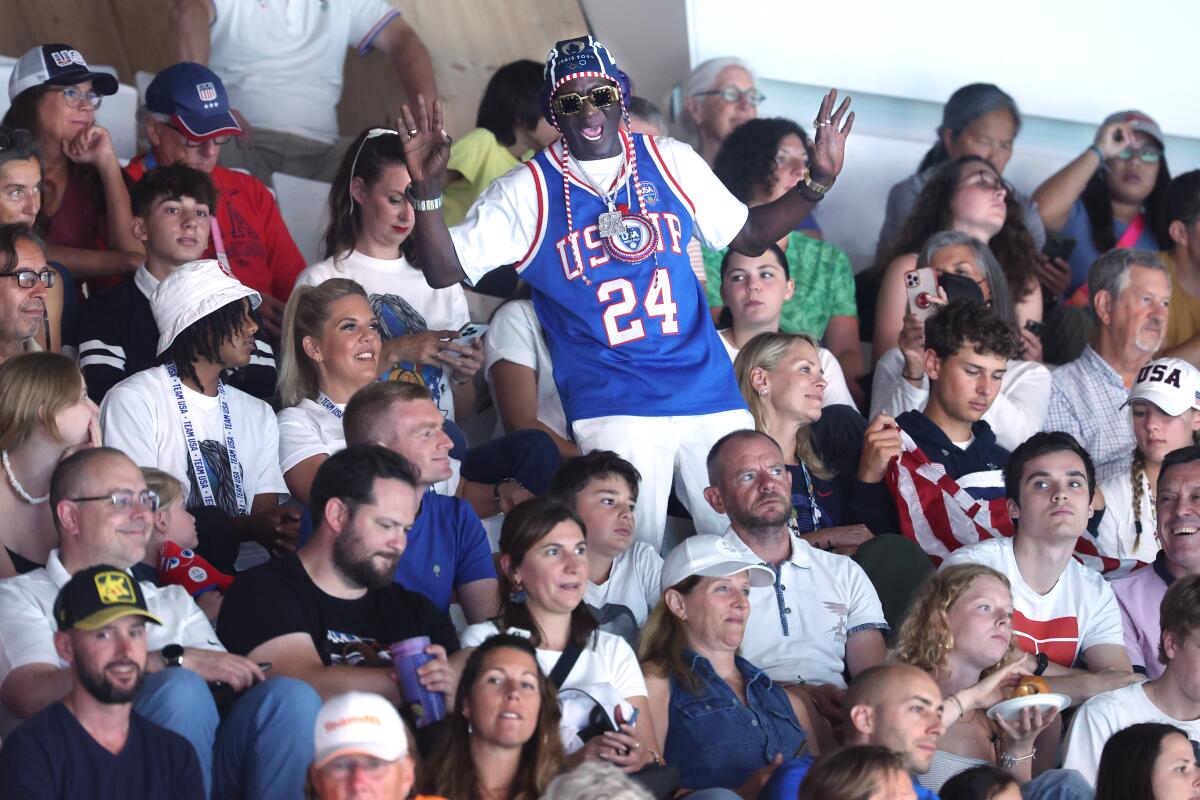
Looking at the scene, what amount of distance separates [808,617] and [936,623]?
37 cm

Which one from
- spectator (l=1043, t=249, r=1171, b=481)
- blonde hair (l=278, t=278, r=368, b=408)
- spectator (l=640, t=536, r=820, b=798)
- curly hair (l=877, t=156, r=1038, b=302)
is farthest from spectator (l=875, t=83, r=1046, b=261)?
spectator (l=640, t=536, r=820, b=798)

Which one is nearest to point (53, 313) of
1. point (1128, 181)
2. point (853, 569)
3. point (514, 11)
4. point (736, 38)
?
point (853, 569)

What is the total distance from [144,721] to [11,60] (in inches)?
162

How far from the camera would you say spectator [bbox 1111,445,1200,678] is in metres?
5.23

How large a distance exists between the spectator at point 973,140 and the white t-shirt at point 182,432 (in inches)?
122

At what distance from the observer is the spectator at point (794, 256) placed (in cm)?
651

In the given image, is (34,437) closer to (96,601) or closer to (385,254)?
(96,601)

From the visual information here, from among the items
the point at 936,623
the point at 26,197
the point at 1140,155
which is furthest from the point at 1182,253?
the point at 26,197

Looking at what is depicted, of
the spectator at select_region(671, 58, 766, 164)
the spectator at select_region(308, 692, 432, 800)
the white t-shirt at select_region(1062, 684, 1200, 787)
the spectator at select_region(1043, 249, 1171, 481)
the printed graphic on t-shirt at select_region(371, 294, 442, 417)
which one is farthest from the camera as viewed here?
the spectator at select_region(671, 58, 766, 164)

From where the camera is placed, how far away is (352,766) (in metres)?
3.31

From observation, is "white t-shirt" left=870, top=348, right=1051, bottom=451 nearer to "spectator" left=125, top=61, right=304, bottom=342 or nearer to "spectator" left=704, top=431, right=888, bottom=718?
"spectator" left=704, top=431, right=888, bottom=718

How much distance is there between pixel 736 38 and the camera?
26.6 feet

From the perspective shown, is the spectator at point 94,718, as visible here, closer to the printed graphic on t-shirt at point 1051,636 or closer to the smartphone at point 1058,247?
the printed graphic on t-shirt at point 1051,636

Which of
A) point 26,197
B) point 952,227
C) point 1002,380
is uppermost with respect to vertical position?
point 952,227
